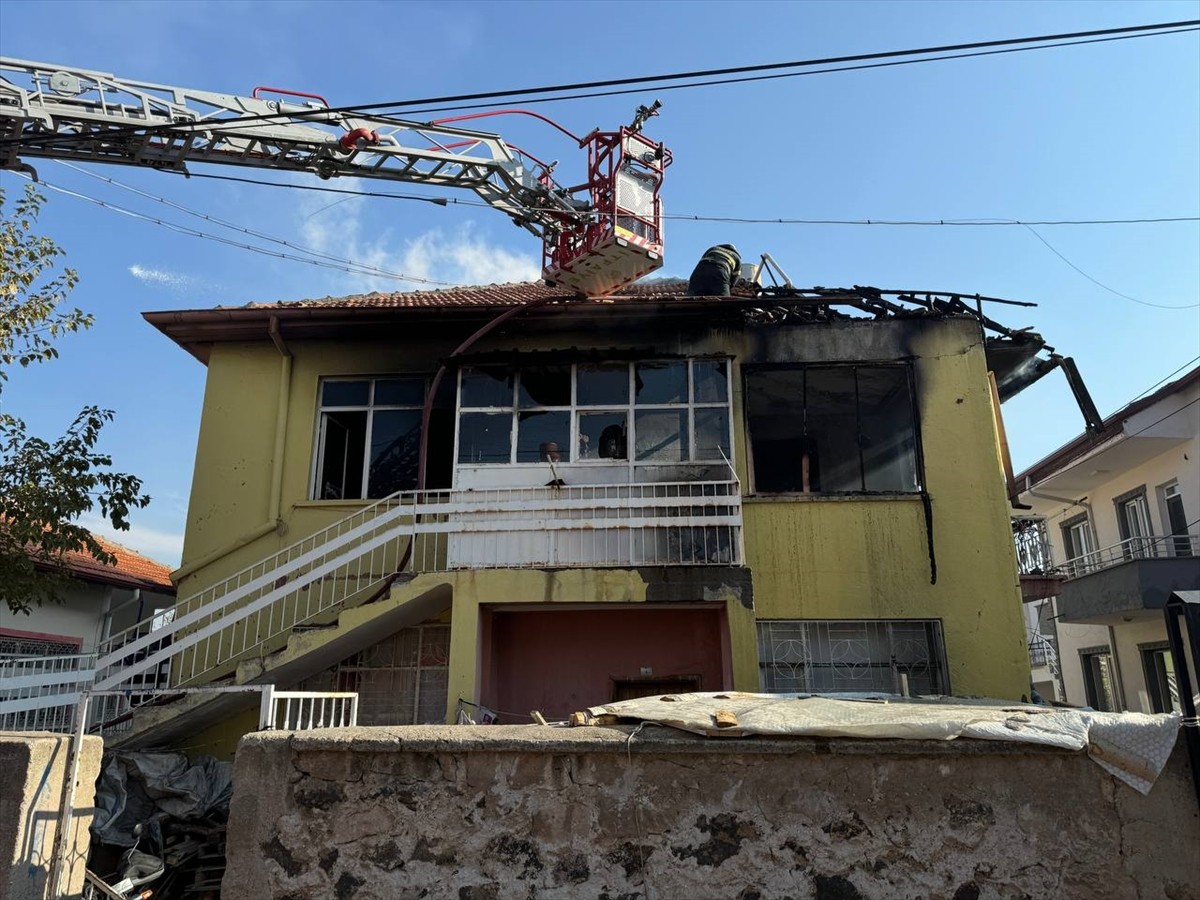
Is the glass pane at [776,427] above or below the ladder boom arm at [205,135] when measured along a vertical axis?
below

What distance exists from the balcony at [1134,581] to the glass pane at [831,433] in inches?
194

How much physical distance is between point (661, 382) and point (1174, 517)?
12866mm

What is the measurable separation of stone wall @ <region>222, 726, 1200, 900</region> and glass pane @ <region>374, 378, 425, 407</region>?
25.0ft

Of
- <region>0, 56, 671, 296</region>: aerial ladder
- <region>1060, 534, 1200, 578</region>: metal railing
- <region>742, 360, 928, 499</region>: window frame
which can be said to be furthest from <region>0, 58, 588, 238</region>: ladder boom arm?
<region>1060, 534, 1200, 578</region>: metal railing

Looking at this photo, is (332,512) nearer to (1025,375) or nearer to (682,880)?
(682,880)

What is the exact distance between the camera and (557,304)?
11016mm

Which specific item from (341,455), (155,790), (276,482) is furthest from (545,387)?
(155,790)

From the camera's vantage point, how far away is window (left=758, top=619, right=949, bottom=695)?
10055 millimetres

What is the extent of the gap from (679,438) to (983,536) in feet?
12.3

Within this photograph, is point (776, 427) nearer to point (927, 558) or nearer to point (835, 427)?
point (835, 427)

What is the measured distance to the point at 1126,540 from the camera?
1623cm

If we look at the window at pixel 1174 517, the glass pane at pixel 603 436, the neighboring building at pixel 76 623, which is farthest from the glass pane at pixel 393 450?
the window at pixel 1174 517

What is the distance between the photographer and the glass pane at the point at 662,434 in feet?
35.2

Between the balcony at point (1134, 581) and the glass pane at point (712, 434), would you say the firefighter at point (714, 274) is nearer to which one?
the glass pane at point (712, 434)
